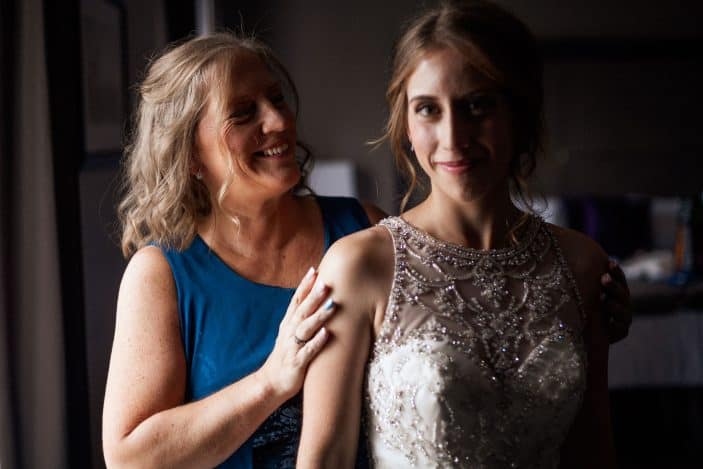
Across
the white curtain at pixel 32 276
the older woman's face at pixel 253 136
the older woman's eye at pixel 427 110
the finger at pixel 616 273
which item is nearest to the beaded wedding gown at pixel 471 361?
the finger at pixel 616 273

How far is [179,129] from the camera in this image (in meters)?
1.81

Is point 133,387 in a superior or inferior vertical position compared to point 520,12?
inferior

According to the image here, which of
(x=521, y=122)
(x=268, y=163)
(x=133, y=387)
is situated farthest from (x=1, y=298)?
(x=521, y=122)

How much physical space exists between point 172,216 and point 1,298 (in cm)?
39

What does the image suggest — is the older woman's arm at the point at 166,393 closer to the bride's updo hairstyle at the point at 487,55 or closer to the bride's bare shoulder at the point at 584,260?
the bride's updo hairstyle at the point at 487,55

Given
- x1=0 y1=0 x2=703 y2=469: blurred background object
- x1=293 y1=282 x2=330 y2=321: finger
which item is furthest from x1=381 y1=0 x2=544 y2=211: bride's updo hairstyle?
x1=293 y1=282 x2=330 y2=321: finger

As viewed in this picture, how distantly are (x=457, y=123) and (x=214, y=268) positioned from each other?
2.24ft

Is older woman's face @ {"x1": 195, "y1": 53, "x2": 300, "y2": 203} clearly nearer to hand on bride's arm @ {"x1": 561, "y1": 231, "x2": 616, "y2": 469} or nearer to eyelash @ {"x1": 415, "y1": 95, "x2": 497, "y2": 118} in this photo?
eyelash @ {"x1": 415, "y1": 95, "x2": 497, "y2": 118}

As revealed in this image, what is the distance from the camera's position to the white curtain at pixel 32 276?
1.76 metres

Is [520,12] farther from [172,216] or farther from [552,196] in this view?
[172,216]

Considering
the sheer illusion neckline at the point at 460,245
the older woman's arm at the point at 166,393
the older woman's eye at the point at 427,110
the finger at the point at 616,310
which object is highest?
the older woman's eye at the point at 427,110

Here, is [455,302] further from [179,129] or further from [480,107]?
[179,129]

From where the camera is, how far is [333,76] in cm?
618

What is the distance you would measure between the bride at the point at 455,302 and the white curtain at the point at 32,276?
2.42ft
